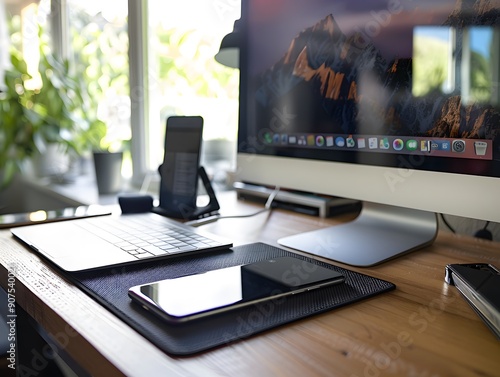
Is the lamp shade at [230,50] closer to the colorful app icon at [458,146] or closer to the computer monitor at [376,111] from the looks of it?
the computer monitor at [376,111]

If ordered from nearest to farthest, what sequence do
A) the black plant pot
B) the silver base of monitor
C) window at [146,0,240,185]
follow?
the silver base of monitor, window at [146,0,240,185], the black plant pot

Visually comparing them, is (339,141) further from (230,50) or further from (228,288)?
(230,50)

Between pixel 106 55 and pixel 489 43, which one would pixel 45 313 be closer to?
pixel 489 43

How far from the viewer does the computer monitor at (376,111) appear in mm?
641

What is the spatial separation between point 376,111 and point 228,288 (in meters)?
0.39

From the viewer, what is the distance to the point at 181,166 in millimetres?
1084

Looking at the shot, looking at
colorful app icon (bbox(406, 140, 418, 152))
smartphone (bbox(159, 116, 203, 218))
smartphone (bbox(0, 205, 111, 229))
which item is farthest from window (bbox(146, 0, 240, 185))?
colorful app icon (bbox(406, 140, 418, 152))

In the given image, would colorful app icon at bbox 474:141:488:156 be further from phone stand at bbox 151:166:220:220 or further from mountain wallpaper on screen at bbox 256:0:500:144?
phone stand at bbox 151:166:220:220

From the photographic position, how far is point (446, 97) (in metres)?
0.66

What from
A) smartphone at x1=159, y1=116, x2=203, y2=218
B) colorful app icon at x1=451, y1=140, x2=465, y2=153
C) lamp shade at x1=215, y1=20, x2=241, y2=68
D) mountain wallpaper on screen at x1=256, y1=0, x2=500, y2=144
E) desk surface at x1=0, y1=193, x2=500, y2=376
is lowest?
desk surface at x1=0, y1=193, x2=500, y2=376

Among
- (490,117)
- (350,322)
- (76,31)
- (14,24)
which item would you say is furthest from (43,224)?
(14,24)

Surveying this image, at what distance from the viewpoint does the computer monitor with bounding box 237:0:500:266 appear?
641mm

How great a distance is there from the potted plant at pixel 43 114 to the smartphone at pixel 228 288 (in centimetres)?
173

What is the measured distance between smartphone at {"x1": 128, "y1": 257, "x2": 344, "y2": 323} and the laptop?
0.44 feet
